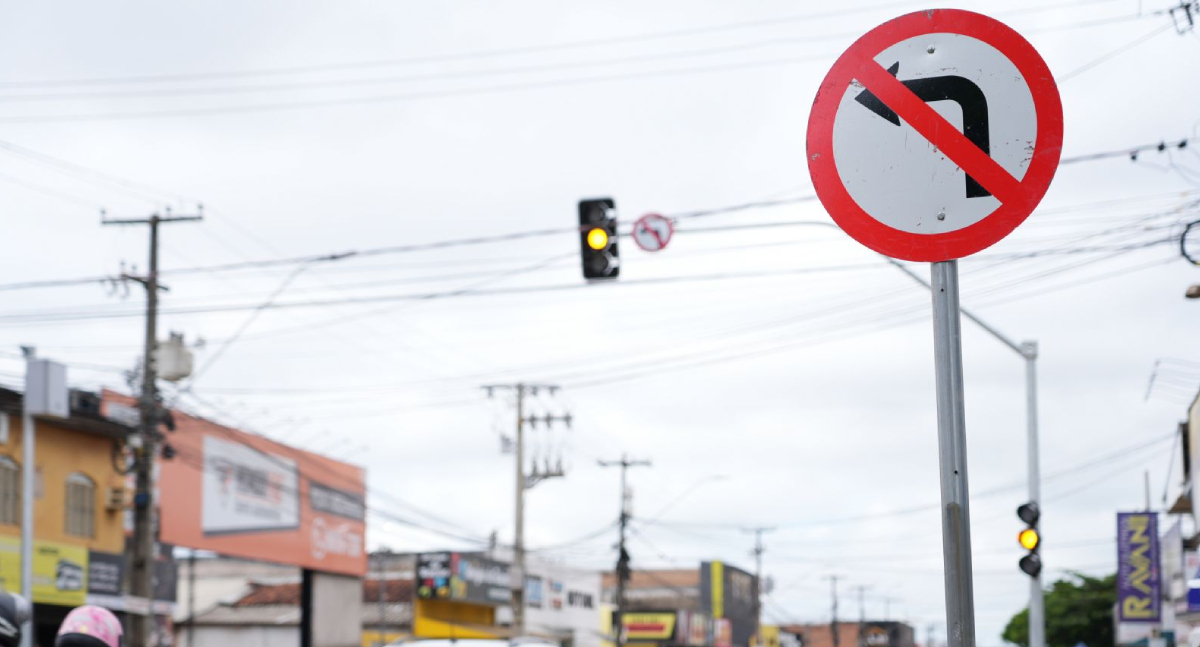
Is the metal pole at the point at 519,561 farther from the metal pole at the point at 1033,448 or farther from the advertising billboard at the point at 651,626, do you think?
the advertising billboard at the point at 651,626

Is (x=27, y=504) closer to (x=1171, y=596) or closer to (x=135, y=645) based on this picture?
(x=135, y=645)

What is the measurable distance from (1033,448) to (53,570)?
19.3m

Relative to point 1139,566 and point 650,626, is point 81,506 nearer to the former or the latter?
point 1139,566

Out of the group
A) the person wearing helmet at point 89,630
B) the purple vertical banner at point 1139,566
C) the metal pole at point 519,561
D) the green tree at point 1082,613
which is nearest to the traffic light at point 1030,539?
the person wearing helmet at point 89,630

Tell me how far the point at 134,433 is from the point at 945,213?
29.5m

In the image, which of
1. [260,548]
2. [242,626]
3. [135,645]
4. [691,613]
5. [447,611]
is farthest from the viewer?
[691,613]

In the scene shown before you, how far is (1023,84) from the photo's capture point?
10.1 feet

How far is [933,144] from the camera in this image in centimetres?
307

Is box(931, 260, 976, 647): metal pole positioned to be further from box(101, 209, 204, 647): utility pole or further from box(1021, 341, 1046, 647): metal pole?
box(101, 209, 204, 647): utility pole

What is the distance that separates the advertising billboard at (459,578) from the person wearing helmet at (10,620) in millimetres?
48604

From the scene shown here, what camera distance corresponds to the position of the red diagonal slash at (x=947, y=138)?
10.0 feet

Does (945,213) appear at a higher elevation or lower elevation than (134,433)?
lower

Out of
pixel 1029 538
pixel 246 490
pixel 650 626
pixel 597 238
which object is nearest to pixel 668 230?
pixel 597 238

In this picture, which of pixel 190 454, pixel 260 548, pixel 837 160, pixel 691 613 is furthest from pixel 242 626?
pixel 837 160
